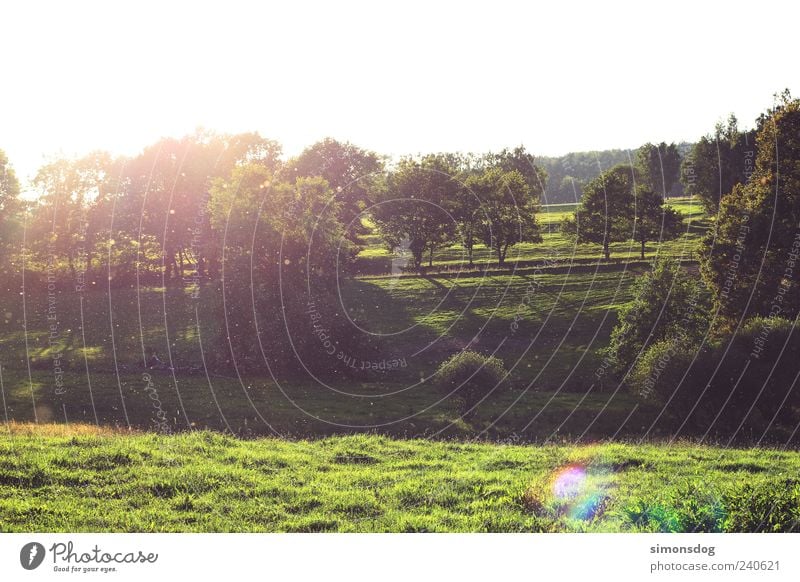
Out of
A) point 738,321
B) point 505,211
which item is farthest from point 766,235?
point 505,211

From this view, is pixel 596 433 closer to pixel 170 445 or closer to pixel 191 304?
pixel 170 445

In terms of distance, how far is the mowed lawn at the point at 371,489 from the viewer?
13867 millimetres

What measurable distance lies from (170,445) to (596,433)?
22.1 metres

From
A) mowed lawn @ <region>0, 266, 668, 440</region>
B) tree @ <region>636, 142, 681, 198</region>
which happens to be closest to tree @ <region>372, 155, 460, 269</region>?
mowed lawn @ <region>0, 266, 668, 440</region>

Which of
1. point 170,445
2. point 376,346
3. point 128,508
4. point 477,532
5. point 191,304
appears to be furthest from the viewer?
point 191,304

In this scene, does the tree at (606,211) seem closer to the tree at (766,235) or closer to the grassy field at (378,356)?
the grassy field at (378,356)

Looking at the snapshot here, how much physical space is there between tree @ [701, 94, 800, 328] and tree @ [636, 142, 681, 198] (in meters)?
46.4

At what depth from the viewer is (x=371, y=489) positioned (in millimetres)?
17172

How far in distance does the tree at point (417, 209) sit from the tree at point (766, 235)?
41329 mm

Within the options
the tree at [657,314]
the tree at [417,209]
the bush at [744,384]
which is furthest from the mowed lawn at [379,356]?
the tree at [417,209]

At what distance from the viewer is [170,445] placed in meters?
21.7

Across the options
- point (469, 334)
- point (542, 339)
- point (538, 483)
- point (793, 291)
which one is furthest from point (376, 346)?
point (538, 483)

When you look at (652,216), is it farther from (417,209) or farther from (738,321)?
(738,321)

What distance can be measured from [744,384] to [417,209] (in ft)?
180
